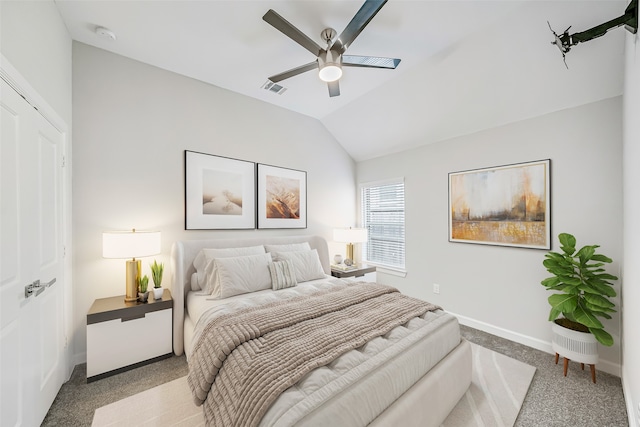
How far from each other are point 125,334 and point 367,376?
2.16 meters

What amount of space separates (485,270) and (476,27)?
8.49 ft

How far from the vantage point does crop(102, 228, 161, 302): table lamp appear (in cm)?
228

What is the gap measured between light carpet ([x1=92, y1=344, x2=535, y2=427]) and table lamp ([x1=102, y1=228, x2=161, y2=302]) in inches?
34.7

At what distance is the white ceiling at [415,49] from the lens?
204 cm

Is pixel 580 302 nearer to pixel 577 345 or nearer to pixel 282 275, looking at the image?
pixel 577 345

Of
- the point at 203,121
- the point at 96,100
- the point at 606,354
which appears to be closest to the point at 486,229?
the point at 606,354

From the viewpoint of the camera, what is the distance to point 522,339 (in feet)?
9.39

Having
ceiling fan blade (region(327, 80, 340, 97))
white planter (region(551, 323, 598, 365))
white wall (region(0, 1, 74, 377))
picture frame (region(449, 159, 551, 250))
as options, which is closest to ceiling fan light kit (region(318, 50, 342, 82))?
ceiling fan blade (region(327, 80, 340, 97))

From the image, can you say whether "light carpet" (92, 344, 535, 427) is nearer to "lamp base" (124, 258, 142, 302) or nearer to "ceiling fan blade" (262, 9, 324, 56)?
"lamp base" (124, 258, 142, 302)

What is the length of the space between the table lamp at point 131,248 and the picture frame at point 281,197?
136cm

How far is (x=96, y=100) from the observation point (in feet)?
8.26

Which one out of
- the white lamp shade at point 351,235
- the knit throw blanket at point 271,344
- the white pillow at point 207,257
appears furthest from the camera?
the white lamp shade at point 351,235

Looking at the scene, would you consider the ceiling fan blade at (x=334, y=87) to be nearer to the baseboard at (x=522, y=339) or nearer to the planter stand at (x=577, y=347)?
the planter stand at (x=577, y=347)

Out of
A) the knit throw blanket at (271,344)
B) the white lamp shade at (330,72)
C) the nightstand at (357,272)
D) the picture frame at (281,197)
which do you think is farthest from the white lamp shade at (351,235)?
the white lamp shade at (330,72)
